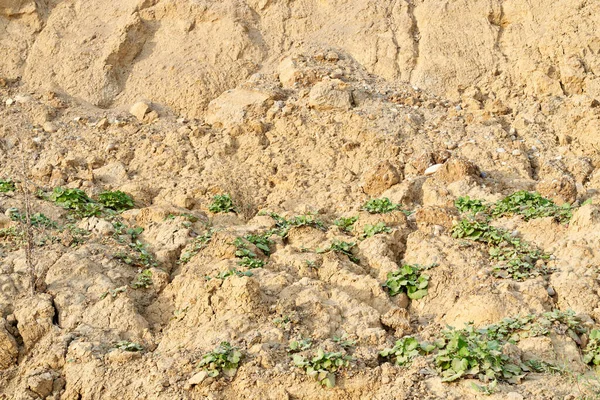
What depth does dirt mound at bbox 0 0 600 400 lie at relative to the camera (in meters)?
4.27

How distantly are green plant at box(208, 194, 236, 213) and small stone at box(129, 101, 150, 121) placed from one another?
2.26 m

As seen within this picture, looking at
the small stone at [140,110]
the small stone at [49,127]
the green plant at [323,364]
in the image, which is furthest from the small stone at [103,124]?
the green plant at [323,364]

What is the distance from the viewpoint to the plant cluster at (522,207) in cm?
582


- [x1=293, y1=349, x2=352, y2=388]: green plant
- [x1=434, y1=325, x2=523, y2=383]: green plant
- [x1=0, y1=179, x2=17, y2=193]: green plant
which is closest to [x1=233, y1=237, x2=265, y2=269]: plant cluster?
[x1=293, y1=349, x2=352, y2=388]: green plant

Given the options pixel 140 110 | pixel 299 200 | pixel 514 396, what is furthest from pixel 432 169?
pixel 140 110

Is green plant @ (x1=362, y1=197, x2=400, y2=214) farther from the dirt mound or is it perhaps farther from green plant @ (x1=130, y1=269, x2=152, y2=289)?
green plant @ (x1=130, y1=269, x2=152, y2=289)

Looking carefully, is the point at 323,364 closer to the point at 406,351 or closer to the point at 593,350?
the point at 406,351

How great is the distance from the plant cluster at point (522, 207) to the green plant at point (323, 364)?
2.58 m

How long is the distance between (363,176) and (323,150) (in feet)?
2.59

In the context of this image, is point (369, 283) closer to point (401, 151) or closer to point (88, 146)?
point (401, 151)

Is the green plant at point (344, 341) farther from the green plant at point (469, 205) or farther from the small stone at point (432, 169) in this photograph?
the small stone at point (432, 169)

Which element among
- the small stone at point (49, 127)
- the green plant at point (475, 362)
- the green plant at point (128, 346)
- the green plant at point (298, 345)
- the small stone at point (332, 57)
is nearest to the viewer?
the green plant at point (475, 362)

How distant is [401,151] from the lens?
770 cm

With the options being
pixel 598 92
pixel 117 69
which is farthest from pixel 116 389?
pixel 598 92
